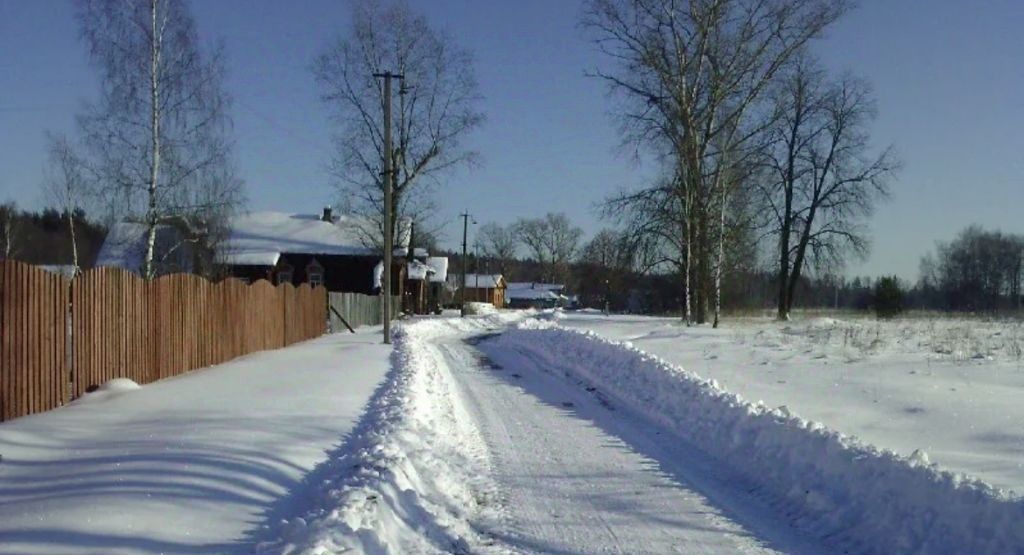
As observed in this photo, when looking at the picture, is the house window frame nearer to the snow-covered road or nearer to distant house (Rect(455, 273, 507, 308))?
the snow-covered road

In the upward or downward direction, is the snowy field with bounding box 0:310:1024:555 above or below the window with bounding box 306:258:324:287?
below

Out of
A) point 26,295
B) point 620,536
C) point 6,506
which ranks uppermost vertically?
point 26,295

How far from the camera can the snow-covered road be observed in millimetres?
7156

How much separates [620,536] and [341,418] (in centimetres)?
518

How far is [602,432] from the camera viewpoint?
1227 centimetres

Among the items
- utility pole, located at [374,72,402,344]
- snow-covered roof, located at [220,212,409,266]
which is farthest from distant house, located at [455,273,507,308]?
utility pole, located at [374,72,402,344]

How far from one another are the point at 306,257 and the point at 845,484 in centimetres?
5379

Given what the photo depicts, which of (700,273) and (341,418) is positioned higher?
(700,273)

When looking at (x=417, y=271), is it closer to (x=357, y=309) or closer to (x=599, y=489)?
(x=357, y=309)

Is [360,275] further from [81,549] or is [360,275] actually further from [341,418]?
[81,549]

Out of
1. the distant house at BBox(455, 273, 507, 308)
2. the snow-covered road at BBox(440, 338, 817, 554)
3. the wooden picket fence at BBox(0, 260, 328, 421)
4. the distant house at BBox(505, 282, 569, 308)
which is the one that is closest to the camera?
the snow-covered road at BBox(440, 338, 817, 554)

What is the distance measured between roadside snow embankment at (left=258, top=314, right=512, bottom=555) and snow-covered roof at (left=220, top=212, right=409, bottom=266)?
4193 centimetres

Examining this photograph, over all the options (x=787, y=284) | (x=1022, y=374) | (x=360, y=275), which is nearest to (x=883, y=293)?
(x=787, y=284)

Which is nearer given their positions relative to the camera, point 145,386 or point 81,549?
point 81,549
